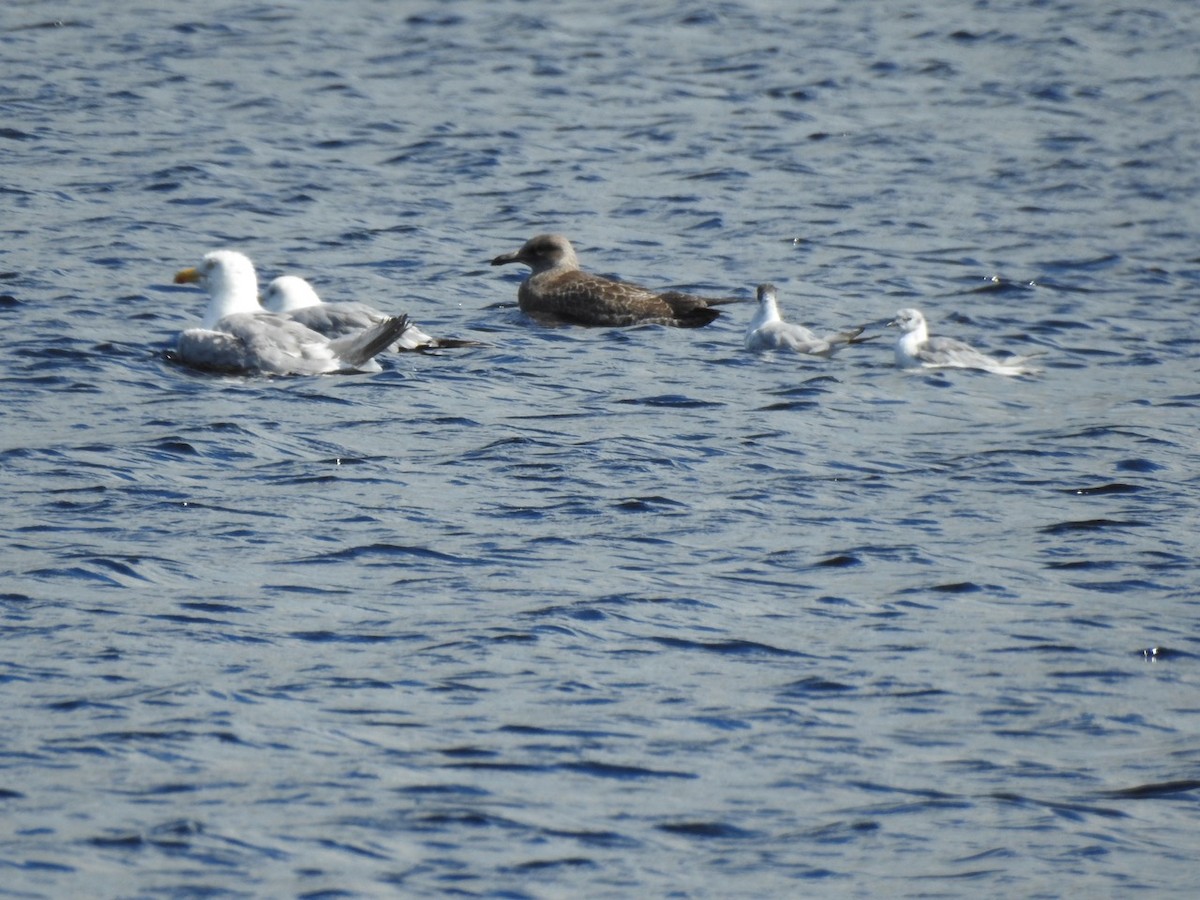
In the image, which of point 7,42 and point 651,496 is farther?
point 7,42

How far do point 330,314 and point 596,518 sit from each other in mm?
4555

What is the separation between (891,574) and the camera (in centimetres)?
1012

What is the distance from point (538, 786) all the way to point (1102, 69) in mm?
21606

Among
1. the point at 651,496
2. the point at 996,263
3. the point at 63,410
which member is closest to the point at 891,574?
the point at 651,496

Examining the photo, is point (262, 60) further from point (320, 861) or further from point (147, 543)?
point (320, 861)

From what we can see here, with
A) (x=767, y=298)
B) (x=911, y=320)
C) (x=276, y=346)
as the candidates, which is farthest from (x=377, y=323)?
(x=911, y=320)

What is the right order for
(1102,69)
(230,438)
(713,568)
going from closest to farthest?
1. (713,568)
2. (230,438)
3. (1102,69)

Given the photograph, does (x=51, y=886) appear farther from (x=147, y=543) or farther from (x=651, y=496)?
(x=651, y=496)

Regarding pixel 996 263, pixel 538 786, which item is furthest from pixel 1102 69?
pixel 538 786

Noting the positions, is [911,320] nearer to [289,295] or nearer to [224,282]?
[289,295]

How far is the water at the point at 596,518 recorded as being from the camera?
7.30 m

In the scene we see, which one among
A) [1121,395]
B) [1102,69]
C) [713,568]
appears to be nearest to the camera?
[713,568]

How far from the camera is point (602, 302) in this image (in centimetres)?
1670

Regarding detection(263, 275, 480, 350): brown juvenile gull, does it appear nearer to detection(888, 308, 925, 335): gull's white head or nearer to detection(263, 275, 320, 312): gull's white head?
detection(263, 275, 320, 312): gull's white head
